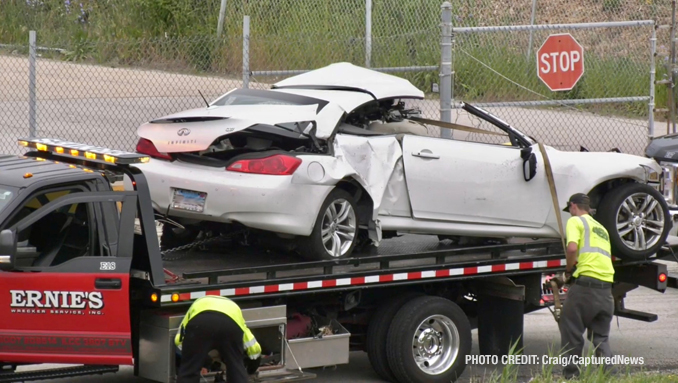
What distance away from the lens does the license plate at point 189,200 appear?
7652 millimetres

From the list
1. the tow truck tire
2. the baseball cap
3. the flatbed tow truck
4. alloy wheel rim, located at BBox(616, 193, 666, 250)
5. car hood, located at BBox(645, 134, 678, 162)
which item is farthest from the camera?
car hood, located at BBox(645, 134, 678, 162)

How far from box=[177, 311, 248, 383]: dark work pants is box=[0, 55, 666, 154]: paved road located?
737 centimetres

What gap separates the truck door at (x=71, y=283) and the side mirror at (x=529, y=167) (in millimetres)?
3642

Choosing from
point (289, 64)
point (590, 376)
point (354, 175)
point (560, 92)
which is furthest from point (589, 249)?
point (560, 92)

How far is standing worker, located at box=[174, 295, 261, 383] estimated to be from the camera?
6.47 metres

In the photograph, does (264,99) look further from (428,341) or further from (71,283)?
(71,283)

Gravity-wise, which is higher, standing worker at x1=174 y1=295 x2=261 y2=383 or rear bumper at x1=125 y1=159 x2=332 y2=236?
rear bumper at x1=125 y1=159 x2=332 y2=236

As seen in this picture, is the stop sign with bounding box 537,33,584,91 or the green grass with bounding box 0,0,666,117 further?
the green grass with bounding box 0,0,666,117

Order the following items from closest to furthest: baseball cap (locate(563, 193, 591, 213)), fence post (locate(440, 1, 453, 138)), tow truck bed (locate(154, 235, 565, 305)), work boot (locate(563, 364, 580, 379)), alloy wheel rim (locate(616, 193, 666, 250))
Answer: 1. tow truck bed (locate(154, 235, 565, 305))
2. work boot (locate(563, 364, 580, 379))
3. baseball cap (locate(563, 193, 591, 213))
4. alloy wheel rim (locate(616, 193, 666, 250))
5. fence post (locate(440, 1, 453, 138))

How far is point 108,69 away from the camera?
13.9 meters

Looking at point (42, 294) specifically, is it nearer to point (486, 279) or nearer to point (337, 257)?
point (337, 257)

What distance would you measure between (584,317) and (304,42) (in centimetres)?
679

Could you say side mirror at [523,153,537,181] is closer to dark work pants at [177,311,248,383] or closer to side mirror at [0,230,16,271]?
dark work pants at [177,311,248,383]

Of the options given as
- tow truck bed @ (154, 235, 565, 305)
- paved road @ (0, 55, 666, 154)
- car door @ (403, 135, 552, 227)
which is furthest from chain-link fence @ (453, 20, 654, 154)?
tow truck bed @ (154, 235, 565, 305)
